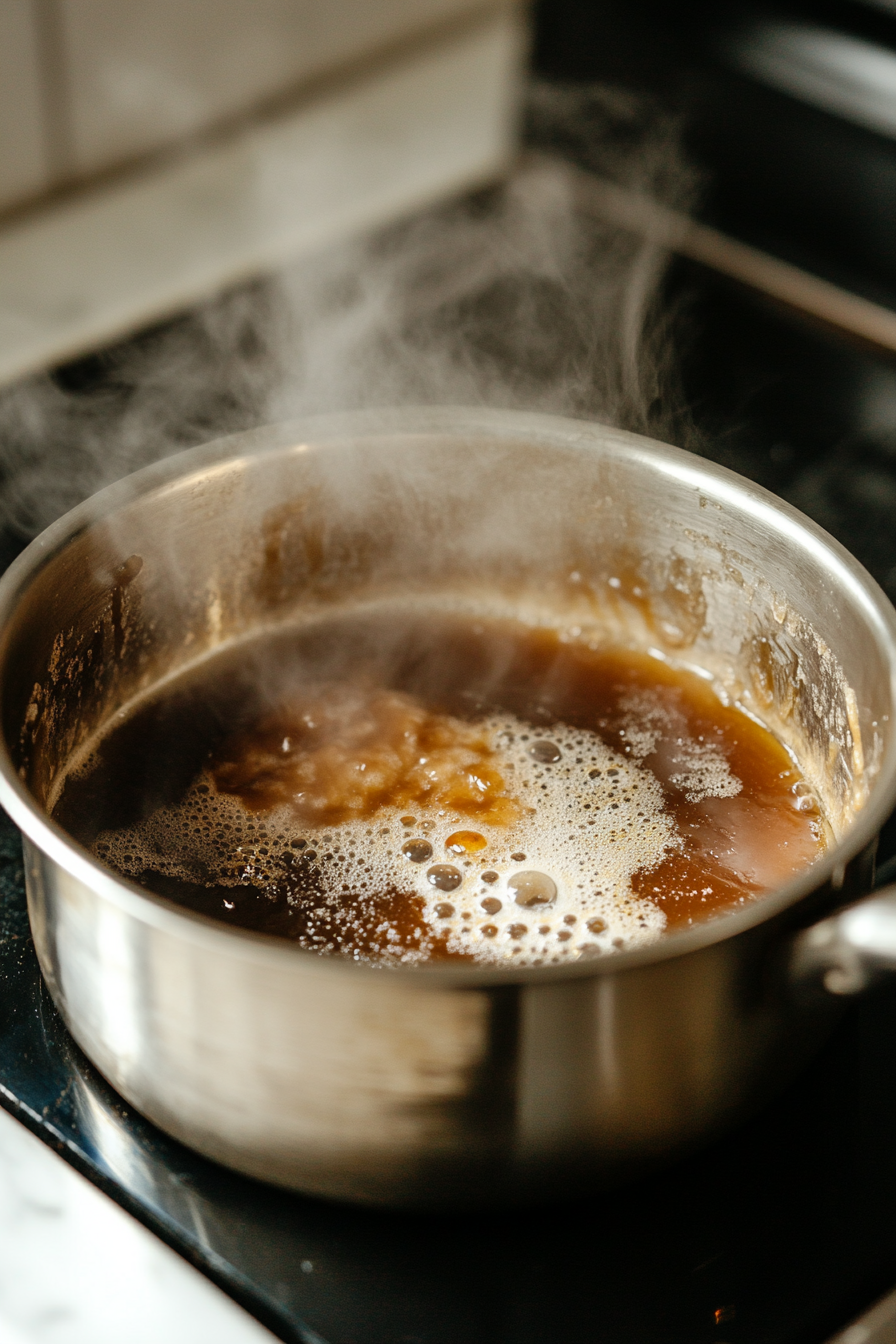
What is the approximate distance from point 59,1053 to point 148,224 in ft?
2.82

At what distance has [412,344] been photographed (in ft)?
3.65

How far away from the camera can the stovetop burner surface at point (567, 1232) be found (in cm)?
56

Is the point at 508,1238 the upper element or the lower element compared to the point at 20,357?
lower

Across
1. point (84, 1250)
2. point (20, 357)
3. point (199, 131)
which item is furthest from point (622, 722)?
point (199, 131)

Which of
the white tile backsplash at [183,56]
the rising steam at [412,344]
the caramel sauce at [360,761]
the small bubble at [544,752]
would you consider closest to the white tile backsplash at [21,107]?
the white tile backsplash at [183,56]

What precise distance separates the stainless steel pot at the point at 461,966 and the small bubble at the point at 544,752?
0.14 m

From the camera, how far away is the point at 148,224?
50.7 inches

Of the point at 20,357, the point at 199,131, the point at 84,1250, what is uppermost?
the point at 199,131

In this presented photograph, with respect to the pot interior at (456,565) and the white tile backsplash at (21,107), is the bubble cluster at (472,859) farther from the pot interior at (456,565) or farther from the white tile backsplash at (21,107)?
the white tile backsplash at (21,107)

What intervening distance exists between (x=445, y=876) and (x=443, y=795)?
0.07 m

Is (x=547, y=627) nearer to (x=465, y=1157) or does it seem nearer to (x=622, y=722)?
(x=622, y=722)

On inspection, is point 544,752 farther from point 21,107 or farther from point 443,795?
point 21,107

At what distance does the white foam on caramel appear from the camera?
699 millimetres

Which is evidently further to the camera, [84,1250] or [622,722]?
[622,722]
